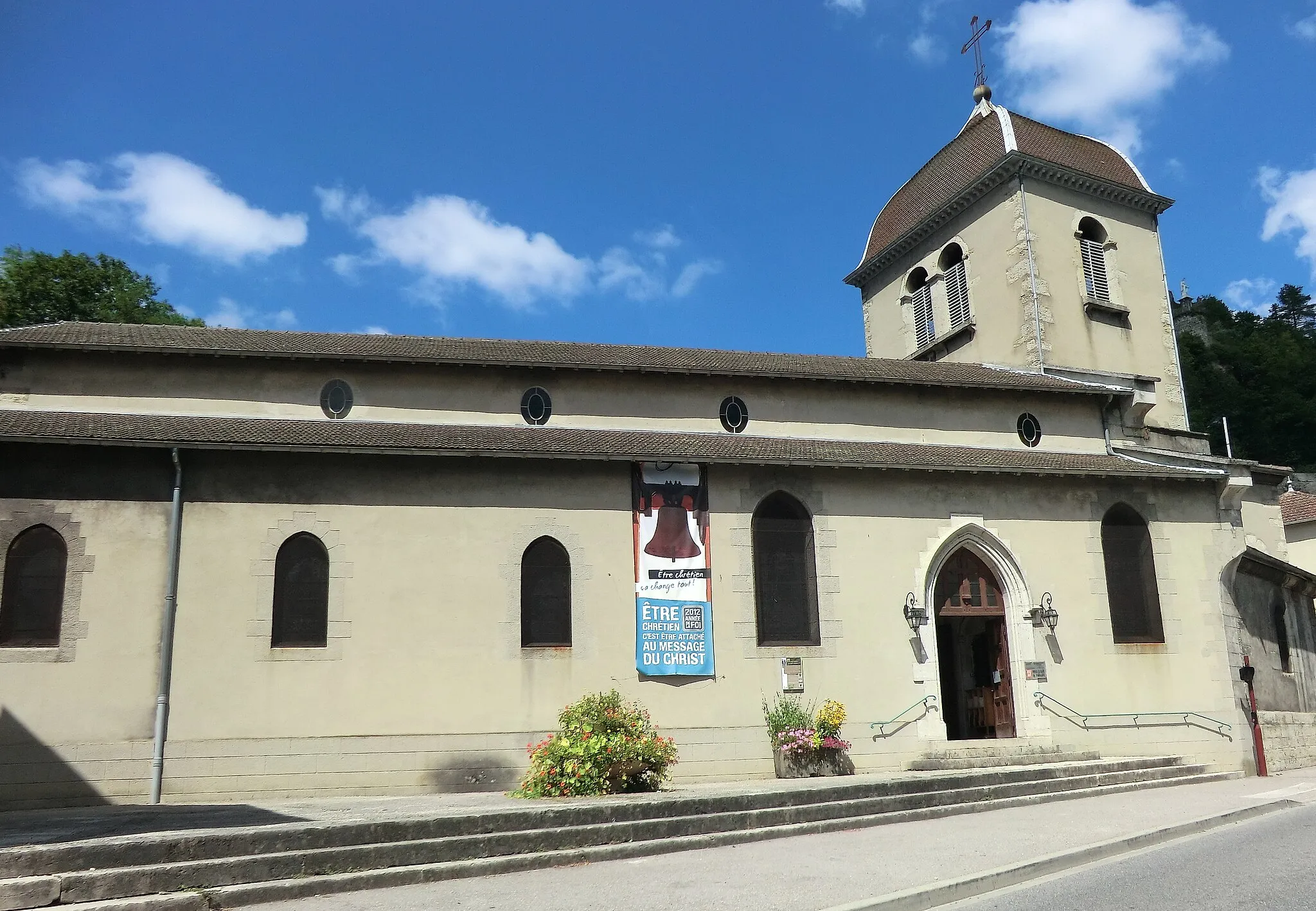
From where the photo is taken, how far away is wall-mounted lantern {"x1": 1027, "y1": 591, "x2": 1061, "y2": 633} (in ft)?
62.1

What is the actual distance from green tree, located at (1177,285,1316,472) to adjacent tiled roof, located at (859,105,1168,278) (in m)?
33.6

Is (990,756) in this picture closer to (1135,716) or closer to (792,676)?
(1135,716)

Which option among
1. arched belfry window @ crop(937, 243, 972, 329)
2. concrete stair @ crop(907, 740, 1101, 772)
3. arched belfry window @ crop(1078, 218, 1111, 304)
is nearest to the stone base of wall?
concrete stair @ crop(907, 740, 1101, 772)

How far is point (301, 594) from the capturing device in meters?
16.1

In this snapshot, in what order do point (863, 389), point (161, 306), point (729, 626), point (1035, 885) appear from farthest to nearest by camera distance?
1. point (161, 306)
2. point (863, 389)
3. point (729, 626)
4. point (1035, 885)

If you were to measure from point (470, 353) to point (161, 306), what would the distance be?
2074 cm

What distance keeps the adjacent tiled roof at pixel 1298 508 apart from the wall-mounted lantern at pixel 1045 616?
2368 cm

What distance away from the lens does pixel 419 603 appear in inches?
640

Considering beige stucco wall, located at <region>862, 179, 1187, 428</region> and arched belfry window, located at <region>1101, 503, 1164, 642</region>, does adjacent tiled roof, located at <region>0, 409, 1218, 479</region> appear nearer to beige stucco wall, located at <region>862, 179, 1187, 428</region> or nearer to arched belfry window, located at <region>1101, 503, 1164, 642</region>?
arched belfry window, located at <region>1101, 503, 1164, 642</region>

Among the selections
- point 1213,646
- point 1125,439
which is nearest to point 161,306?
point 1125,439

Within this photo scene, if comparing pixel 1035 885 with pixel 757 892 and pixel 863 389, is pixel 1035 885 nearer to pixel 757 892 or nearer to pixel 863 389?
pixel 757 892

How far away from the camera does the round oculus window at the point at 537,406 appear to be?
1881cm

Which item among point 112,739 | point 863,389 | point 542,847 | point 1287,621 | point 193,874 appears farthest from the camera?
point 1287,621

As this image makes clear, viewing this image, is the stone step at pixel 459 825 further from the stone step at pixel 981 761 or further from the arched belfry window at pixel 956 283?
the arched belfry window at pixel 956 283
